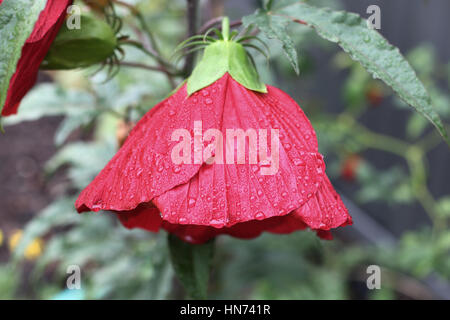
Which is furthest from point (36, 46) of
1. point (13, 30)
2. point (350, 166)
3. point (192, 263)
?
point (350, 166)

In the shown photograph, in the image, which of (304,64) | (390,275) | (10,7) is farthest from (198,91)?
(390,275)

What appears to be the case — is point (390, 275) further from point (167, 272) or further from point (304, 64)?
point (167, 272)

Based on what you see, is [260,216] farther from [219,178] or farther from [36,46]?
[36,46]

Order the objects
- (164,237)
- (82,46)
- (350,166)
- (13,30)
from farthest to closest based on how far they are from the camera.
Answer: (350,166)
(164,237)
(82,46)
(13,30)

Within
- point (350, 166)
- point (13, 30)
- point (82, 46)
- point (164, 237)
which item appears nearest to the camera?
point (13, 30)

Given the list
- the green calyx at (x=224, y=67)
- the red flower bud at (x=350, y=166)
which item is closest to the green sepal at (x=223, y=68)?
the green calyx at (x=224, y=67)

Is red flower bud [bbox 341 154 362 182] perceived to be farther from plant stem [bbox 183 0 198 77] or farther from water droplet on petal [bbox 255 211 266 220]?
water droplet on petal [bbox 255 211 266 220]

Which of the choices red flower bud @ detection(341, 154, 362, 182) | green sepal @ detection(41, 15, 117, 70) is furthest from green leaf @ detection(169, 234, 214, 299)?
red flower bud @ detection(341, 154, 362, 182)
